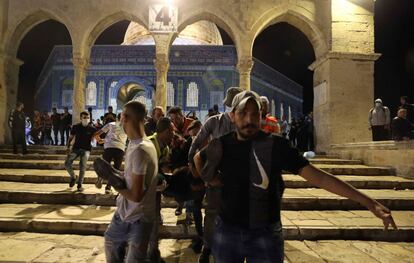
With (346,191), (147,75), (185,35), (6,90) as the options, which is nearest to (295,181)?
(346,191)

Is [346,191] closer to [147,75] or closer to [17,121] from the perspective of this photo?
[17,121]

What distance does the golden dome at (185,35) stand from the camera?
82.5 ft

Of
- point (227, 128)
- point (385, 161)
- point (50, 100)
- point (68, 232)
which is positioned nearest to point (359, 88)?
point (385, 161)

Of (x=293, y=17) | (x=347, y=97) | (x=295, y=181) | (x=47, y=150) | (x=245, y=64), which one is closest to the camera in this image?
(x=295, y=181)

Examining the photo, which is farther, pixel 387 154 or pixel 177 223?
pixel 387 154

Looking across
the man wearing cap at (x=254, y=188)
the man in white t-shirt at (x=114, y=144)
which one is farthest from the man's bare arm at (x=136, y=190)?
the man in white t-shirt at (x=114, y=144)

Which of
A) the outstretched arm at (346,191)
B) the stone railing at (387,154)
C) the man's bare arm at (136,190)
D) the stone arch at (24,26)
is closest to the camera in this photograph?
the outstretched arm at (346,191)

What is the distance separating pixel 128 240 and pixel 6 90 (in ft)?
36.9

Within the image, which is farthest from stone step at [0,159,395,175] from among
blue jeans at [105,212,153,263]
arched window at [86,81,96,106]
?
arched window at [86,81,96,106]

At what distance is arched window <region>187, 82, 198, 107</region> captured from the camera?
2406 centimetres

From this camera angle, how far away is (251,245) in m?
1.56

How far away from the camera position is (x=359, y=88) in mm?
10203

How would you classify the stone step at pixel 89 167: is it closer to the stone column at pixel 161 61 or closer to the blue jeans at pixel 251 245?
the stone column at pixel 161 61

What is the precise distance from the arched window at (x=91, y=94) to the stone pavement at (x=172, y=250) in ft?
69.7
